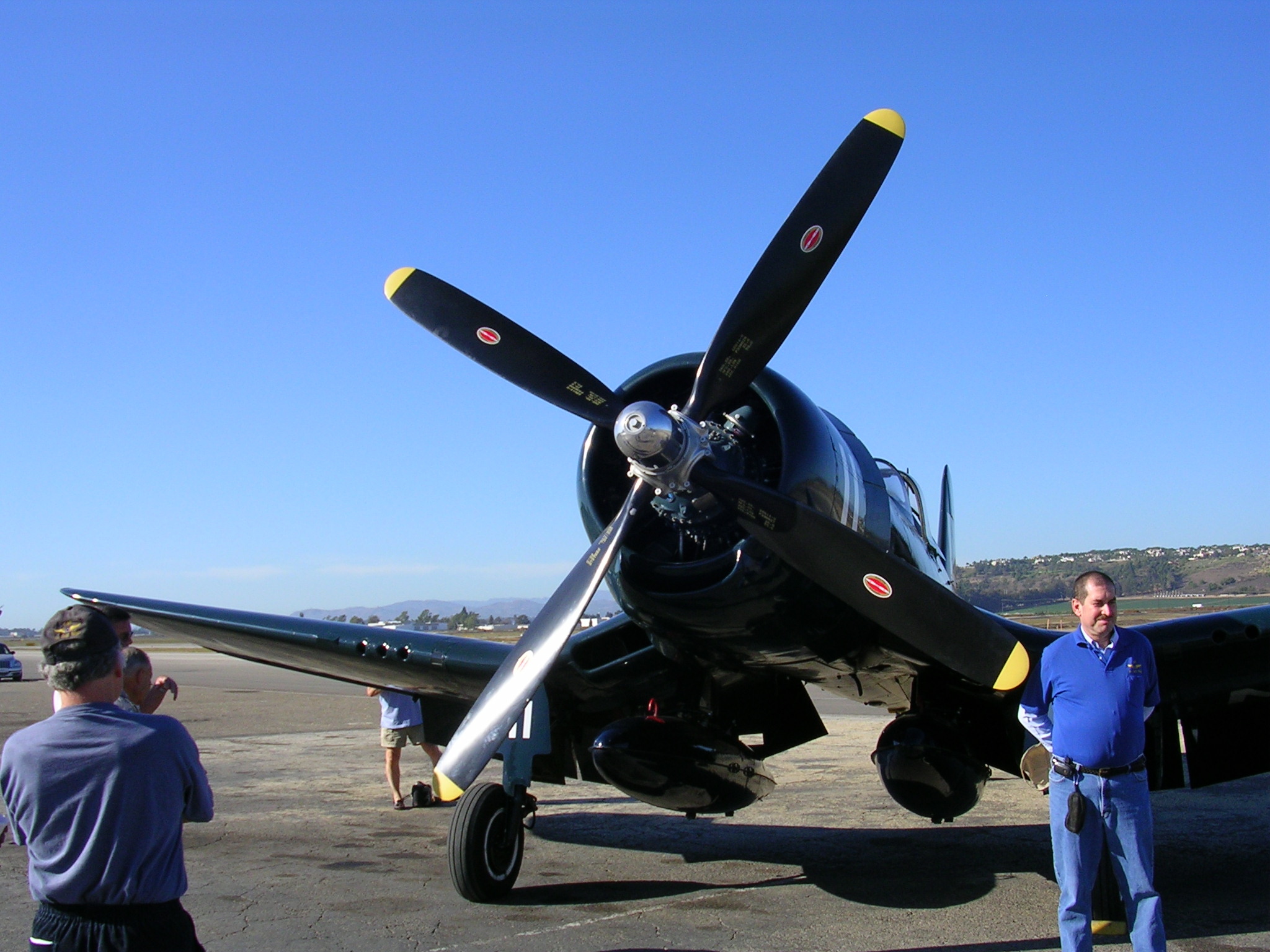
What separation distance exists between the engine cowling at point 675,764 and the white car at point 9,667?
30534 mm

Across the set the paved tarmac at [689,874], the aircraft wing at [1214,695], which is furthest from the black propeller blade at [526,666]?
the aircraft wing at [1214,695]

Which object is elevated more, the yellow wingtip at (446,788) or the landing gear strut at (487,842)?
the yellow wingtip at (446,788)

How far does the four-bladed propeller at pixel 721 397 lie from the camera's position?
473 centimetres

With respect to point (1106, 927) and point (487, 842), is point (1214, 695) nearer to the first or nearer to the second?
point (1106, 927)

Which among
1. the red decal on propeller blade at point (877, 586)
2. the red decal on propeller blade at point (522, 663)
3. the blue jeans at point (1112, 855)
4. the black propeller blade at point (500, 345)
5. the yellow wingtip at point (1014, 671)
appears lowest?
the blue jeans at point (1112, 855)

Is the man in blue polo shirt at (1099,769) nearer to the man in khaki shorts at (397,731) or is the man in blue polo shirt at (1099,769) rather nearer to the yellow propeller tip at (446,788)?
the yellow propeller tip at (446,788)

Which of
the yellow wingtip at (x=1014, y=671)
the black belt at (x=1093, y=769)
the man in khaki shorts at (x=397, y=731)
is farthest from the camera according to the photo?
the man in khaki shorts at (x=397, y=731)

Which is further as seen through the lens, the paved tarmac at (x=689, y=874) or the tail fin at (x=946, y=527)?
the tail fin at (x=946, y=527)

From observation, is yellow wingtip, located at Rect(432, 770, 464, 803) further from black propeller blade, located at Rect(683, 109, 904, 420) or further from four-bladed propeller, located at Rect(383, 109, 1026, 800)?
black propeller blade, located at Rect(683, 109, 904, 420)

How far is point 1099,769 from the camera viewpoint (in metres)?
4.03

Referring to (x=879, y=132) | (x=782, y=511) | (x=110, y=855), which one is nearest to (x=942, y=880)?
(x=782, y=511)

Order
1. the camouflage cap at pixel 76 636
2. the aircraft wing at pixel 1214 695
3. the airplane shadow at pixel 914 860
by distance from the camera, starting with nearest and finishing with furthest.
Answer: the camouflage cap at pixel 76 636
the airplane shadow at pixel 914 860
the aircraft wing at pixel 1214 695

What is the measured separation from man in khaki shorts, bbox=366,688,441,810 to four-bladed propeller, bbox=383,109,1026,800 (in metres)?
4.19

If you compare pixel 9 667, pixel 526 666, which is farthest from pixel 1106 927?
pixel 9 667
